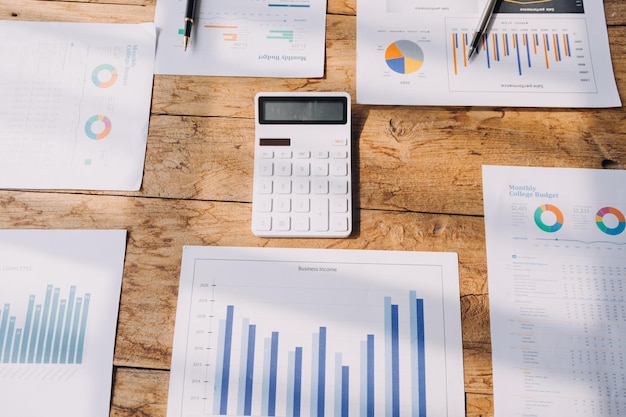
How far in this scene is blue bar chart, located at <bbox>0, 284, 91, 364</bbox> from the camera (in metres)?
0.55

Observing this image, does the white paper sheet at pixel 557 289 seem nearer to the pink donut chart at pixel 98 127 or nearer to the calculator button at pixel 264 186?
the calculator button at pixel 264 186

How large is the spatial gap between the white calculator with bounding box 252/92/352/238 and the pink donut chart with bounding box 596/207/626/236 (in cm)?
30

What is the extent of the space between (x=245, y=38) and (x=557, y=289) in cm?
51

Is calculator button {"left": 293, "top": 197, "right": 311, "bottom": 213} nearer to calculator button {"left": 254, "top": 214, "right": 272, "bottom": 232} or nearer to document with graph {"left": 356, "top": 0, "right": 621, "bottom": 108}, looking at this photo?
calculator button {"left": 254, "top": 214, "right": 272, "bottom": 232}

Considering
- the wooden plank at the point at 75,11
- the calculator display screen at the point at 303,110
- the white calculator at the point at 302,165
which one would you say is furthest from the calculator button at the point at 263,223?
the wooden plank at the point at 75,11

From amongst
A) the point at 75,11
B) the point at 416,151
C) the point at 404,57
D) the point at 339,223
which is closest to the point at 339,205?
the point at 339,223

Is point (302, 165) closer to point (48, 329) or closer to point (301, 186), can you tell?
point (301, 186)

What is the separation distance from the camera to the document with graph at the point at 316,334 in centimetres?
54

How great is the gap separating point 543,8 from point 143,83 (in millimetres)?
552

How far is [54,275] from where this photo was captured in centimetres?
57

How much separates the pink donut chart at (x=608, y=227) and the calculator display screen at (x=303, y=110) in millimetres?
329

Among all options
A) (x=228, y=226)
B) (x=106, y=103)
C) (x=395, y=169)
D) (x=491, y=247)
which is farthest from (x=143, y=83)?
(x=491, y=247)

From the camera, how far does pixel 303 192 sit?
1.93 feet

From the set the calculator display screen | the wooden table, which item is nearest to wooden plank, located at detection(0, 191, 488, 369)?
the wooden table
